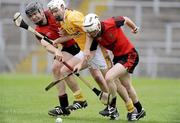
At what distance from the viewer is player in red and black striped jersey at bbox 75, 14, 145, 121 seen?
12.4 metres

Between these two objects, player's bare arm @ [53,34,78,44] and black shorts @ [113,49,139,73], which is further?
player's bare arm @ [53,34,78,44]

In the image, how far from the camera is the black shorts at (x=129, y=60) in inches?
495

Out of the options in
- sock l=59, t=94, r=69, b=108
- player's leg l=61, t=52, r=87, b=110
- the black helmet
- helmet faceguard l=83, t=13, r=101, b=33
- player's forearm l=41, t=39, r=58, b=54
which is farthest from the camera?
sock l=59, t=94, r=69, b=108

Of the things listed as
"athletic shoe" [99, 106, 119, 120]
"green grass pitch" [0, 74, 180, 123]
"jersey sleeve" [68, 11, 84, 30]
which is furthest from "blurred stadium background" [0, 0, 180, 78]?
"athletic shoe" [99, 106, 119, 120]

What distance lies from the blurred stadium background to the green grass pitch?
3565 mm

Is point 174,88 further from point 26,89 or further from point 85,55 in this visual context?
point 85,55

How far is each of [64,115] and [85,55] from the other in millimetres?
1263

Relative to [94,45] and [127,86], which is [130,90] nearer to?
[127,86]

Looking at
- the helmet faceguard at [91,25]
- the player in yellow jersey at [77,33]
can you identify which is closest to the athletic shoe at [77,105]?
the player in yellow jersey at [77,33]

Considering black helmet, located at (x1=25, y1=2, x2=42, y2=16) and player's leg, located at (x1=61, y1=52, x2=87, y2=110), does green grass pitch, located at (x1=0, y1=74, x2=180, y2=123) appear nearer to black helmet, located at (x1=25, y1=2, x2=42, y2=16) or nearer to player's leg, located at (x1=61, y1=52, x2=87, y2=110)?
player's leg, located at (x1=61, y1=52, x2=87, y2=110)

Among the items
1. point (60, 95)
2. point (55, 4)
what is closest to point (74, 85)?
point (60, 95)

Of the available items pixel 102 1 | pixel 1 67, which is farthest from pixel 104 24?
pixel 102 1

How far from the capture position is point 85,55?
41.5 feet

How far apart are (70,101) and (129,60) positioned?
402 centimetres
